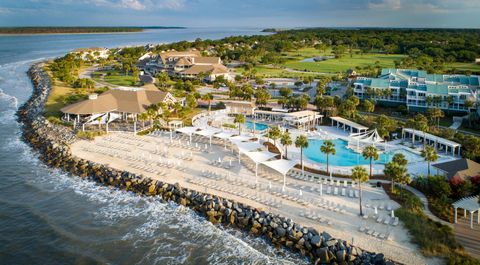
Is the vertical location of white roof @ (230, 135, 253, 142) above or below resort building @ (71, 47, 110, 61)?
below

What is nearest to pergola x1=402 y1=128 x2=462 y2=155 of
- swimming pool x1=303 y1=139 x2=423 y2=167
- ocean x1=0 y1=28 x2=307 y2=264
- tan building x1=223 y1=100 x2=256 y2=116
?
swimming pool x1=303 y1=139 x2=423 y2=167

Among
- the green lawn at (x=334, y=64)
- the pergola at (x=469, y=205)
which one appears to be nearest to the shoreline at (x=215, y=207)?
the pergola at (x=469, y=205)

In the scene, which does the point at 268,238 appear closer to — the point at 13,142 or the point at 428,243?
the point at 428,243

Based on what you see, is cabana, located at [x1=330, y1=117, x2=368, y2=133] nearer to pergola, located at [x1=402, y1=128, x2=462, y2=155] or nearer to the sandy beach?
pergola, located at [x1=402, y1=128, x2=462, y2=155]

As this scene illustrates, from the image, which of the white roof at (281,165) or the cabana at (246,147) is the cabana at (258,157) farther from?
the cabana at (246,147)

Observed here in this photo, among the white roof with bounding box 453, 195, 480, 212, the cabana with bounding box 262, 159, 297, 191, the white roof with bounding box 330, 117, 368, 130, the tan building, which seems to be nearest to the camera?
the white roof with bounding box 453, 195, 480, 212

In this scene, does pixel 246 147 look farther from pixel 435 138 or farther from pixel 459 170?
pixel 435 138

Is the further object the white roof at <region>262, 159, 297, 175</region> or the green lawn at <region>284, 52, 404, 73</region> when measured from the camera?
the green lawn at <region>284, 52, 404, 73</region>
